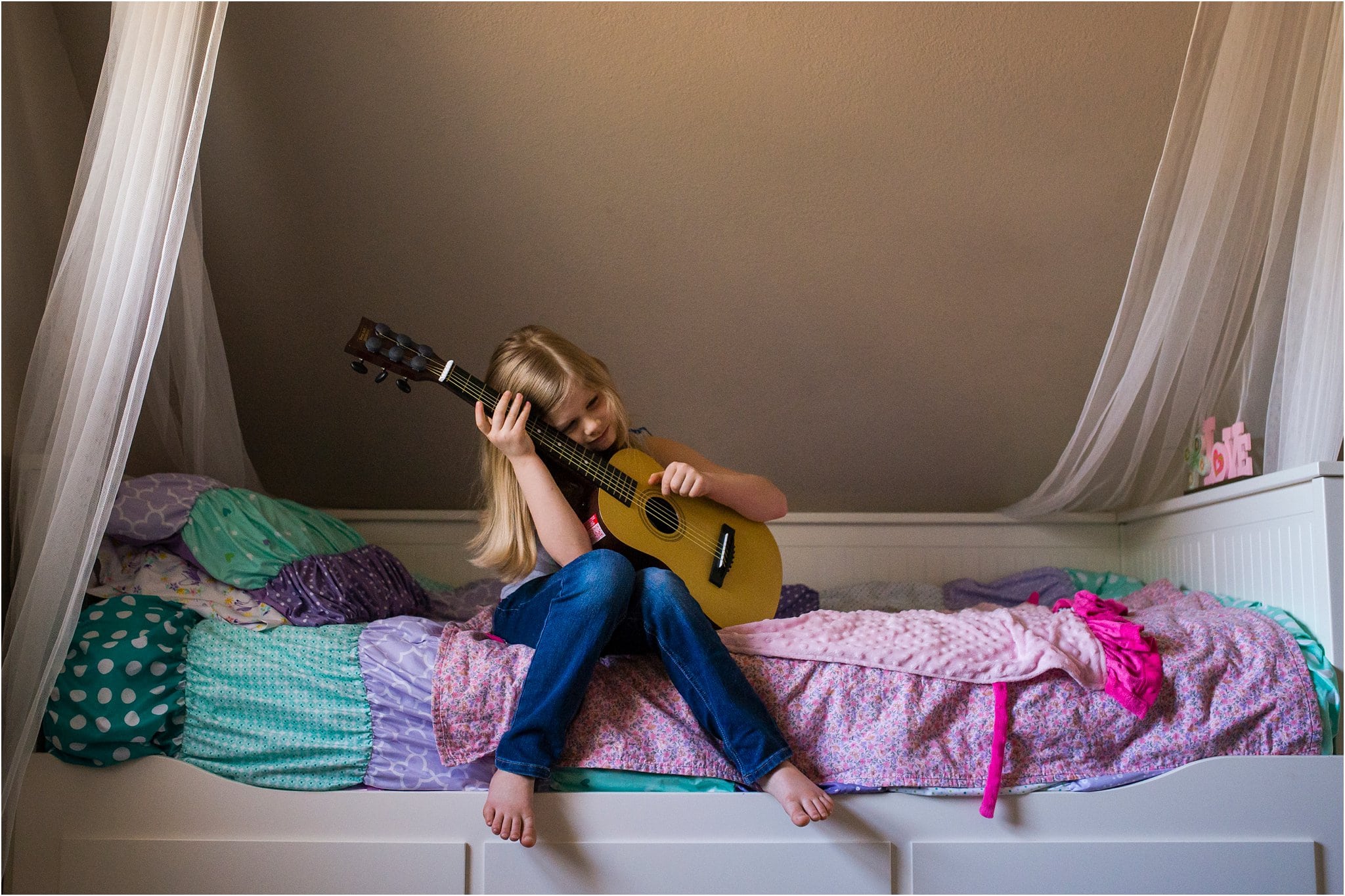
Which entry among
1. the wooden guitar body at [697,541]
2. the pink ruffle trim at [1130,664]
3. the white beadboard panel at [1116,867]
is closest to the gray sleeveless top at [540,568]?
the wooden guitar body at [697,541]

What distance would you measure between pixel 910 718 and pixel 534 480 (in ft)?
2.50

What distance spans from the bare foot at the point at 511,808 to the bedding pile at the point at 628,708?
9cm

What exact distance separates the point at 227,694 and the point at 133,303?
64 centimetres

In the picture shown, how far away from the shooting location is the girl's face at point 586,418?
6.03ft

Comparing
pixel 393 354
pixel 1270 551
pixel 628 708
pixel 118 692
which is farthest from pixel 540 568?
pixel 1270 551

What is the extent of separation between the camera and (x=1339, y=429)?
5.73ft

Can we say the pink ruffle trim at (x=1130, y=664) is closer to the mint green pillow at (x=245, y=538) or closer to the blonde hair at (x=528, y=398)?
the blonde hair at (x=528, y=398)

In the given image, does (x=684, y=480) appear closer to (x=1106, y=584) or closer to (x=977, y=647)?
(x=977, y=647)

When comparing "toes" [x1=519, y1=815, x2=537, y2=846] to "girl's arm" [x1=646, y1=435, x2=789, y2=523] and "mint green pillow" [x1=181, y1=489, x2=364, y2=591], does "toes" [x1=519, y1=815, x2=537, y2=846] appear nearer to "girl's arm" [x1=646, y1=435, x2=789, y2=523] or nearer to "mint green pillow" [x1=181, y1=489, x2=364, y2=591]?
"girl's arm" [x1=646, y1=435, x2=789, y2=523]

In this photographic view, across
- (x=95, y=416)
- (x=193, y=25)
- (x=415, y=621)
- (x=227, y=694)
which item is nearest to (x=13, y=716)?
(x=227, y=694)

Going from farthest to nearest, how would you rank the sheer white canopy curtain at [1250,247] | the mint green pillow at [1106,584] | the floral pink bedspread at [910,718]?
the mint green pillow at [1106,584], the sheer white canopy curtain at [1250,247], the floral pink bedspread at [910,718]

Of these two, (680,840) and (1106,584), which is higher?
(1106,584)

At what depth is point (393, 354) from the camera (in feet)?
5.99

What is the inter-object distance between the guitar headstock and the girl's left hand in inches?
18.0
